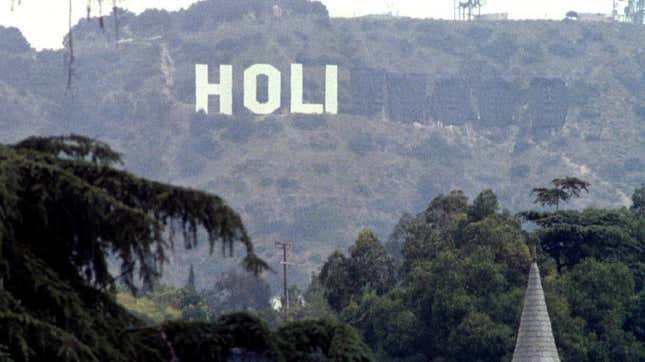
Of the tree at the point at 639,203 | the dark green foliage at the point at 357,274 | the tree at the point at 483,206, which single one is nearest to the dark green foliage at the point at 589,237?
the tree at the point at 483,206

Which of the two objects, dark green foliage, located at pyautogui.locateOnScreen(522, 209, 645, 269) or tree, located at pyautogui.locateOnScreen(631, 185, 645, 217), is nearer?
dark green foliage, located at pyautogui.locateOnScreen(522, 209, 645, 269)

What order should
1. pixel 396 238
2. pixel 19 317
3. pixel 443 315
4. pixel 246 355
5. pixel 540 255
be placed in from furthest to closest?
pixel 396 238, pixel 540 255, pixel 443 315, pixel 246 355, pixel 19 317

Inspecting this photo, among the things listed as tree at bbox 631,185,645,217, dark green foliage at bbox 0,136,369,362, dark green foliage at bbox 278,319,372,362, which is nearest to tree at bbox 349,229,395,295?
tree at bbox 631,185,645,217

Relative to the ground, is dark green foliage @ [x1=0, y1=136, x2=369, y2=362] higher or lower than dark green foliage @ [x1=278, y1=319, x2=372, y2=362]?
higher

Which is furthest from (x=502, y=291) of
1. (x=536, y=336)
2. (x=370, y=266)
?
(x=536, y=336)

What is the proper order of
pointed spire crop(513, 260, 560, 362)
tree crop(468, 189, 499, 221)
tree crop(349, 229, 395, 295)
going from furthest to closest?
tree crop(349, 229, 395, 295) < tree crop(468, 189, 499, 221) < pointed spire crop(513, 260, 560, 362)

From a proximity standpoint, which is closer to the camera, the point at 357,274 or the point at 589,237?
the point at 589,237

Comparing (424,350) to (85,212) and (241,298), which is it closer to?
(241,298)

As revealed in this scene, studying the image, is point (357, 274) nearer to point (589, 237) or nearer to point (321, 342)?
point (589, 237)

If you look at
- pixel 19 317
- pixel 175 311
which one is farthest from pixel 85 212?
pixel 175 311

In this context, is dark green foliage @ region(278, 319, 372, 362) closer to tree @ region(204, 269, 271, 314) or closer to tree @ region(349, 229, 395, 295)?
tree @ region(349, 229, 395, 295)

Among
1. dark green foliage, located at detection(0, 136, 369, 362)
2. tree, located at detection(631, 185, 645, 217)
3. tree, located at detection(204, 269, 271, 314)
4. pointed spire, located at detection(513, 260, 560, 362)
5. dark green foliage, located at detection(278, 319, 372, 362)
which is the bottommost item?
tree, located at detection(204, 269, 271, 314)
